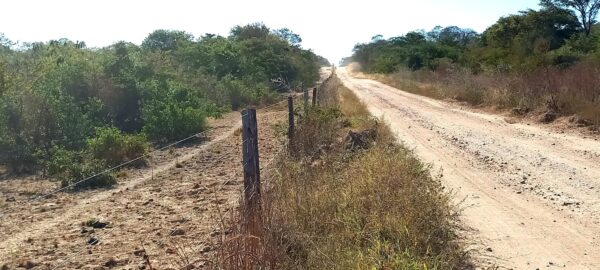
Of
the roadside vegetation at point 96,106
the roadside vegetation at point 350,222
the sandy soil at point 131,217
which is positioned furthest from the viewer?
the roadside vegetation at point 96,106

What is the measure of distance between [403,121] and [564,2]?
3253cm

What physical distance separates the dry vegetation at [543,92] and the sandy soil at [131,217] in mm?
8958

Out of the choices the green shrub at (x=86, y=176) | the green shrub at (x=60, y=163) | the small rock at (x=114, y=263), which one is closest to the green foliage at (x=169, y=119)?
the green shrub at (x=60, y=163)

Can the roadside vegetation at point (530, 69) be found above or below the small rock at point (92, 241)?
above

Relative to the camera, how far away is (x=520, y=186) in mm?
8312

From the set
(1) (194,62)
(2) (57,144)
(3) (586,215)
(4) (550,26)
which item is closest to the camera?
(3) (586,215)

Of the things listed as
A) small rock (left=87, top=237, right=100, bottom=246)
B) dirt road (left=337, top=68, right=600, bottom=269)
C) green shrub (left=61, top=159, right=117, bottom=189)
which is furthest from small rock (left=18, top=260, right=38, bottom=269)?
dirt road (left=337, top=68, right=600, bottom=269)

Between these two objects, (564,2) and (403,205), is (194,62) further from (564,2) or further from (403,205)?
(564,2)

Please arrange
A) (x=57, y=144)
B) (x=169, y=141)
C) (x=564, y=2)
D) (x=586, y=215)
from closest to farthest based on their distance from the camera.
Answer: (x=586, y=215), (x=57, y=144), (x=169, y=141), (x=564, y=2)

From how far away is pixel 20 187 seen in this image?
1063cm

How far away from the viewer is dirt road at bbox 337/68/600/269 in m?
5.51

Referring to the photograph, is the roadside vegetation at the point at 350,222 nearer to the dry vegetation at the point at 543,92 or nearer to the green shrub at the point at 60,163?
the green shrub at the point at 60,163

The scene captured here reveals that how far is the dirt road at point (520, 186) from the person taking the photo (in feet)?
18.1

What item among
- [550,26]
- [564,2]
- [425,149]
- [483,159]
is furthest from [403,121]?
[564,2]
